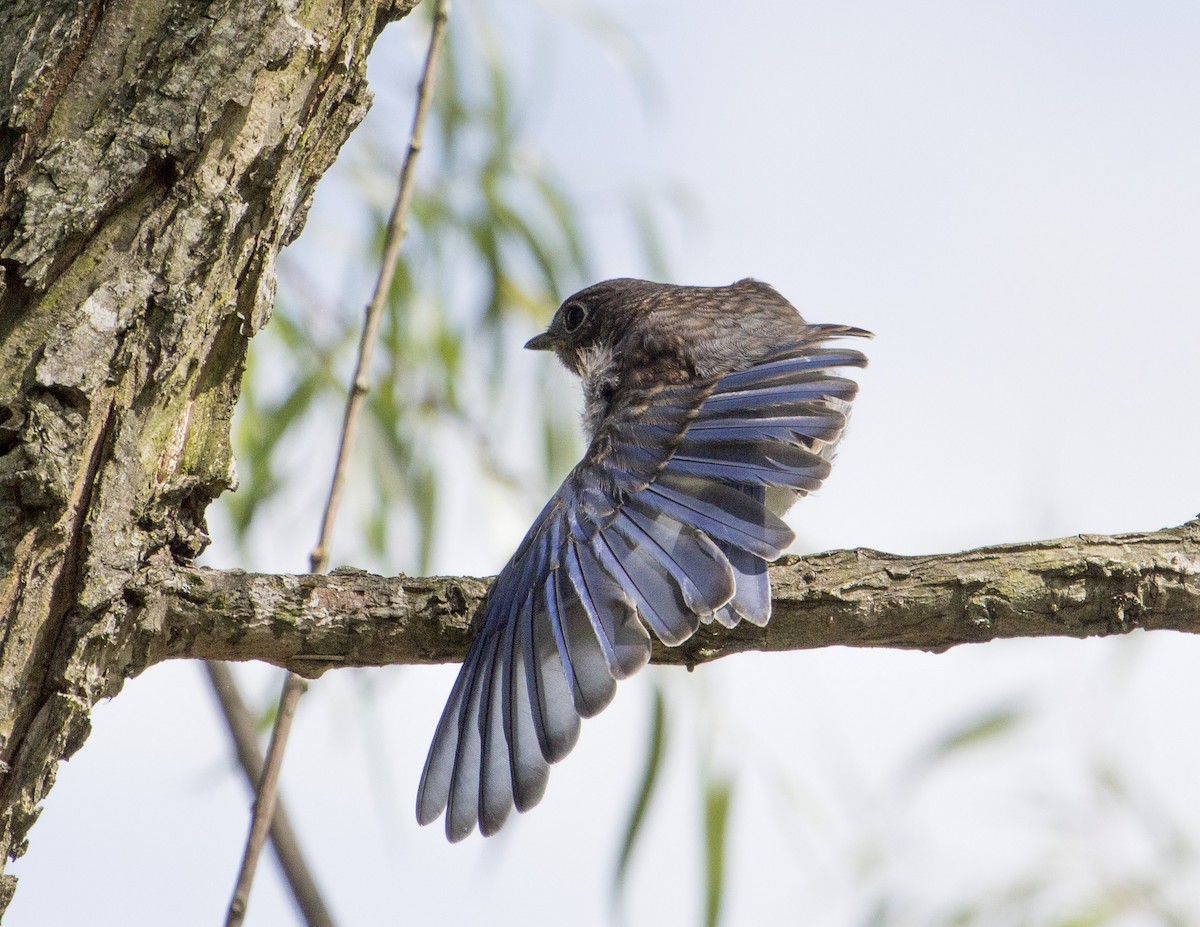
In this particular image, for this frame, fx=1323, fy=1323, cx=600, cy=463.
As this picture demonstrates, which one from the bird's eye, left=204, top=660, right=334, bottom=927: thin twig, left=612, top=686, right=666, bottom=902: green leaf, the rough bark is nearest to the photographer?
the rough bark

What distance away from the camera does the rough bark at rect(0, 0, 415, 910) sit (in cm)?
139

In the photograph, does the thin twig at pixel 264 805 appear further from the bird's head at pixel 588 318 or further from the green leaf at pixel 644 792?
the bird's head at pixel 588 318

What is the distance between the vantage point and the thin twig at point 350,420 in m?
1.62

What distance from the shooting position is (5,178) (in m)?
1.41

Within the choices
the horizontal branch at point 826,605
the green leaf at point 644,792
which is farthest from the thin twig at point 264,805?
the green leaf at point 644,792

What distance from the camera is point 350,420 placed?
188 centimetres

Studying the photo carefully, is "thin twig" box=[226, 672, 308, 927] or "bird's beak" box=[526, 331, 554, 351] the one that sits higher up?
"bird's beak" box=[526, 331, 554, 351]

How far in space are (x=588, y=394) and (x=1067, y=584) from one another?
5.42ft

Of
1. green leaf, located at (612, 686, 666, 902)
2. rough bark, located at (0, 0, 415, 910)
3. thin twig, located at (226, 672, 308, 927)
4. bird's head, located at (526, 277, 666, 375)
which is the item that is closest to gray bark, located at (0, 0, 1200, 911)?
rough bark, located at (0, 0, 415, 910)

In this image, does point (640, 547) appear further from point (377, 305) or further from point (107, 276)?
point (107, 276)

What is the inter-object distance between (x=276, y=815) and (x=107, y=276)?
862 mm

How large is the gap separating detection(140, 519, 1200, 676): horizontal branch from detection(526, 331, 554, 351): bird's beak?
193 cm

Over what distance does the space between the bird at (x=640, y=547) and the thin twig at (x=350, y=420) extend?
22 cm

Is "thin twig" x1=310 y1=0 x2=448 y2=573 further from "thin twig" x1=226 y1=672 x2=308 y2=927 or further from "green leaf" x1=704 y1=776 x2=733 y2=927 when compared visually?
"green leaf" x1=704 y1=776 x2=733 y2=927
